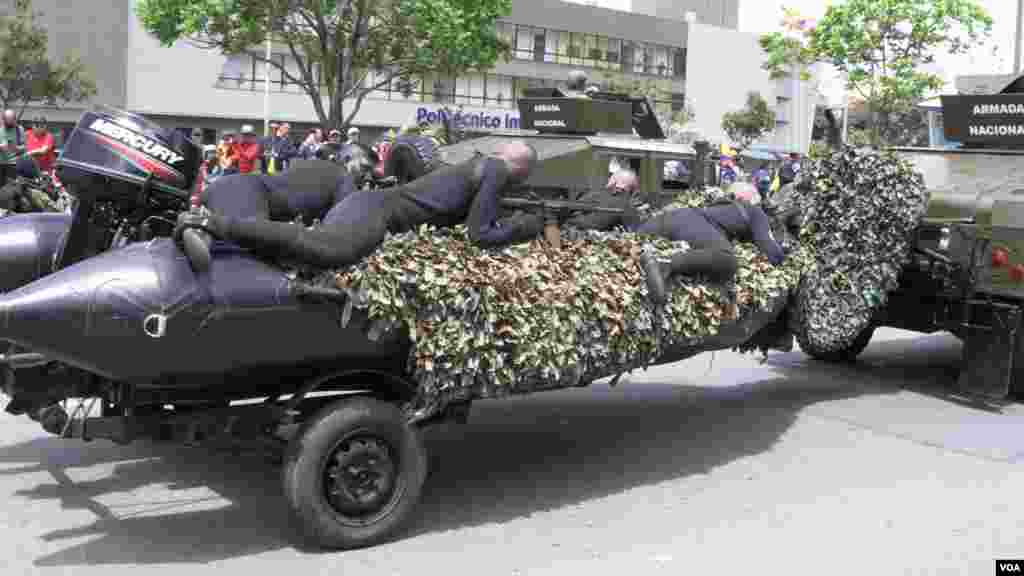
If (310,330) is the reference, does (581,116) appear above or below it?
above

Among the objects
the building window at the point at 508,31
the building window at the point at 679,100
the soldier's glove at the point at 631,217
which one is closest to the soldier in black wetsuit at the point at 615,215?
the soldier's glove at the point at 631,217

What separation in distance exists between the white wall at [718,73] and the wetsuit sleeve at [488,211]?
59.3m

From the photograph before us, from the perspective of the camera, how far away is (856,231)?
806 centimetres

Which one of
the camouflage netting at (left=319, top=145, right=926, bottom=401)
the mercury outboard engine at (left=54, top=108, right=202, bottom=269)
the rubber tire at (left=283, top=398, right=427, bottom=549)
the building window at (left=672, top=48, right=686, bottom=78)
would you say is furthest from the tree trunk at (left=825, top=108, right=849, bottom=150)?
the building window at (left=672, top=48, right=686, bottom=78)

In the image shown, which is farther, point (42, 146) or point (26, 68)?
point (26, 68)

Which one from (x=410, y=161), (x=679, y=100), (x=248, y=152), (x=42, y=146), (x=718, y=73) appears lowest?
(x=410, y=161)

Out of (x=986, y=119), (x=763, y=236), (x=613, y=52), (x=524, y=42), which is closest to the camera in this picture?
(x=763, y=236)

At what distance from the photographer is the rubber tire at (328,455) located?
4.75 meters

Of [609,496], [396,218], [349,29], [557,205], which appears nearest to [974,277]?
[557,205]

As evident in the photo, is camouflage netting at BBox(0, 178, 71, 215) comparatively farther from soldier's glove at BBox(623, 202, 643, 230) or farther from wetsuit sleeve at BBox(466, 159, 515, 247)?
wetsuit sleeve at BBox(466, 159, 515, 247)

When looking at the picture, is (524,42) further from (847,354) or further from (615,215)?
(615,215)

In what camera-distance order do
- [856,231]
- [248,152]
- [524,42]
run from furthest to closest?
1. [524,42]
2. [248,152]
3. [856,231]

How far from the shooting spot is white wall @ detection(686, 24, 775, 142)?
64125 mm

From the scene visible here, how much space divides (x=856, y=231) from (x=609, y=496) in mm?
3373
